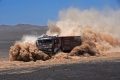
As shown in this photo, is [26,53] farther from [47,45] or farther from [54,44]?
[54,44]

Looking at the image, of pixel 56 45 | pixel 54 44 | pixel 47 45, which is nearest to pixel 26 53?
pixel 47 45

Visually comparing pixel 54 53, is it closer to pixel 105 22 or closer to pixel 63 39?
pixel 63 39

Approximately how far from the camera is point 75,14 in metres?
59.6

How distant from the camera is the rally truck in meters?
33.8

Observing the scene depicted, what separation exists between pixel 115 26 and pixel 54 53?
27.0 metres

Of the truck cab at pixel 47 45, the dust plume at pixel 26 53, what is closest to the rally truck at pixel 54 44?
the truck cab at pixel 47 45

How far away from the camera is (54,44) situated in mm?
34062

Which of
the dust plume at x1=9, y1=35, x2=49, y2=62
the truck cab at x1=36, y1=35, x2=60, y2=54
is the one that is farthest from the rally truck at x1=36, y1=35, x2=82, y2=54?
the dust plume at x1=9, y1=35, x2=49, y2=62

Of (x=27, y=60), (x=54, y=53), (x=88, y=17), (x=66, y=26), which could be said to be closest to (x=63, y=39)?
(x=54, y=53)

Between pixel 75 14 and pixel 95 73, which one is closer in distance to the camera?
pixel 95 73

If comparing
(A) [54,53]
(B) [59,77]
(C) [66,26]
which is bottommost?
(B) [59,77]

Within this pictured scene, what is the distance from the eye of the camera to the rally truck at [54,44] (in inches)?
1329

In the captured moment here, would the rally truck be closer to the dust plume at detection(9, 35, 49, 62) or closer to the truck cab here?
the truck cab

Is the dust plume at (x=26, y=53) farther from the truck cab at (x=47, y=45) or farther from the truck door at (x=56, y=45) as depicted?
the truck door at (x=56, y=45)
